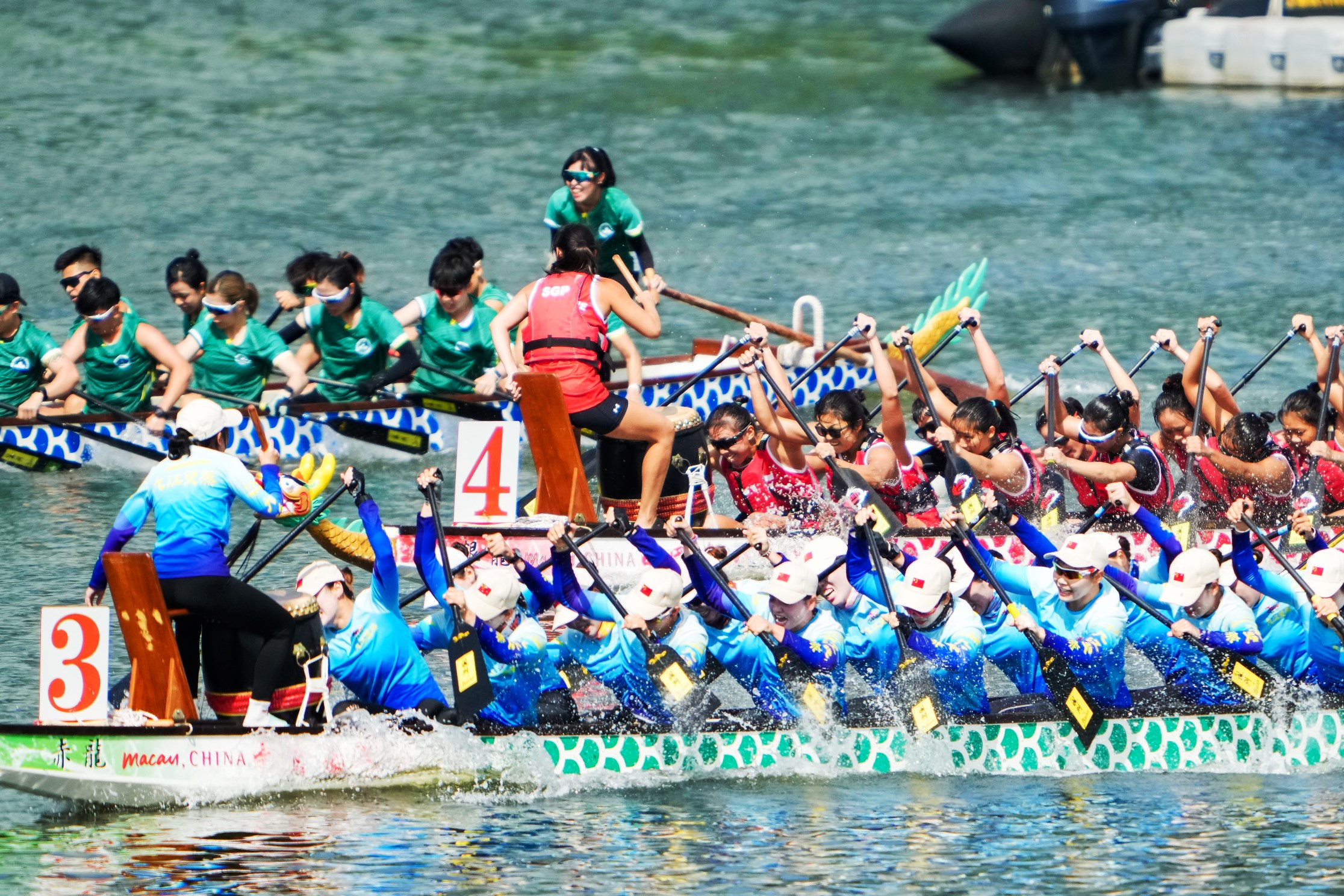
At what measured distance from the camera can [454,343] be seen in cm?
1303

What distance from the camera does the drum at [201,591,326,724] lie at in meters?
7.70

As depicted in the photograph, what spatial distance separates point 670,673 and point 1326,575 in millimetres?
2598

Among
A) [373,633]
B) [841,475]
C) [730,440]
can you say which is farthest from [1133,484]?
[373,633]

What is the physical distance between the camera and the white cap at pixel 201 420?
25.1 ft

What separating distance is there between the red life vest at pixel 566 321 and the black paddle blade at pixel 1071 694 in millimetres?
2969

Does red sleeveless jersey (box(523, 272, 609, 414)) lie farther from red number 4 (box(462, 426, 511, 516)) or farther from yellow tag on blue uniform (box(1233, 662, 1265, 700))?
yellow tag on blue uniform (box(1233, 662, 1265, 700))

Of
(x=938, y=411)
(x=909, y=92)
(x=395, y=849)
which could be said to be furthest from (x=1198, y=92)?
(x=395, y=849)

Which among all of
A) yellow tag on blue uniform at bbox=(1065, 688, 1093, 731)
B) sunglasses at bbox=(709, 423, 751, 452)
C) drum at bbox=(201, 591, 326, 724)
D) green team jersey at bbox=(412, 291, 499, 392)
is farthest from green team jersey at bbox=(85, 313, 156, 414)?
yellow tag on blue uniform at bbox=(1065, 688, 1093, 731)

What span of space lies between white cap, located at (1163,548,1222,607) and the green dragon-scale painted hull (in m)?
0.47

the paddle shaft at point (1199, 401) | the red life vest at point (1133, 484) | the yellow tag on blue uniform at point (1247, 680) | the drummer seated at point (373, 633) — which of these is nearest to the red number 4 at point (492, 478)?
the drummer seated at point (373, 633)

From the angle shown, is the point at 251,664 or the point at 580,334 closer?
the point at 251,664

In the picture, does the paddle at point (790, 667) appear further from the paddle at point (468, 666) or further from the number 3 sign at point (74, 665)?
the number 3 sign at point (74, 665)

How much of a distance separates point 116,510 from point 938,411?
4972 mm

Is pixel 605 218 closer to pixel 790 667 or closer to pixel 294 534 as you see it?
pixel 294 534
